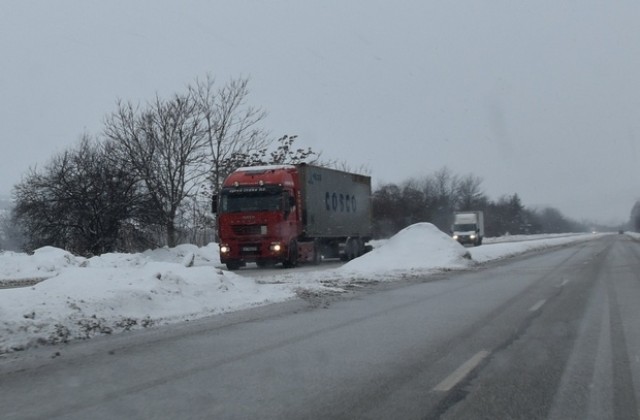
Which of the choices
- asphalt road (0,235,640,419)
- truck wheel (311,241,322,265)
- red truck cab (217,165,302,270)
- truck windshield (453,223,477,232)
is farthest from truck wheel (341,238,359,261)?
truck windshield (453,223,477,232)

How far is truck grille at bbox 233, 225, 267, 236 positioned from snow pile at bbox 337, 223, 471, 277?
3864 millimetres

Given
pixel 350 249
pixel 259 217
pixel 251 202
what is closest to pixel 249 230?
pixel 259 217

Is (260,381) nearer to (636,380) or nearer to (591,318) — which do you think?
(636,380)

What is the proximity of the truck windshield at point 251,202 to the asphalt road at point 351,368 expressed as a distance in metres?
15.4

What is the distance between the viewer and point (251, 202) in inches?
1135

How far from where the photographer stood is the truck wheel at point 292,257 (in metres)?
29.0

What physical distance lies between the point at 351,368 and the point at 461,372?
1.15 m

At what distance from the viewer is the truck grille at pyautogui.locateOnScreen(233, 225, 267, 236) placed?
28656mm

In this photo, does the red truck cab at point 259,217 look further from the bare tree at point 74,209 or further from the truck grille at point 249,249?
the bare tree at point 74,209

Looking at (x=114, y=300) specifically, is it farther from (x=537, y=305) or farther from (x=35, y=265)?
(x=35, y=265)

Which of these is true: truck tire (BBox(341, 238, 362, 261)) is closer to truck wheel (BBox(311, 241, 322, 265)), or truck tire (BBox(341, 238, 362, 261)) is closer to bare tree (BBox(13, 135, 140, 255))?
truck wheel (BBox(311, 241, 322, 265))

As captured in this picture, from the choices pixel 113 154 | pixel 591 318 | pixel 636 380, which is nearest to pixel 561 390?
pixel 636 380

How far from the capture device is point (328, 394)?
6.53 m

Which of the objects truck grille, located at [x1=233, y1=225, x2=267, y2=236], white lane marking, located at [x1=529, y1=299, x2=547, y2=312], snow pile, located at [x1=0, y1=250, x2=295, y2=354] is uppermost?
truck grille, located at [x1=233, y1=225, x2=267, y2=236]
